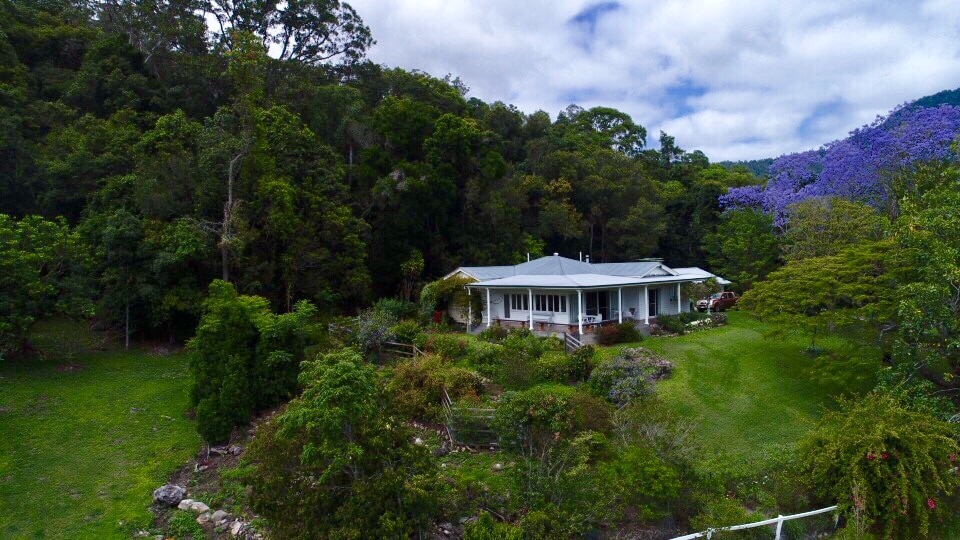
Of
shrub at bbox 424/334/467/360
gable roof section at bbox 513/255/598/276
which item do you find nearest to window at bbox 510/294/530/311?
gable roof section at bbox 513/255/598/276

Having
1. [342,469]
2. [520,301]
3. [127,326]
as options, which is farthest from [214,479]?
[520,301]

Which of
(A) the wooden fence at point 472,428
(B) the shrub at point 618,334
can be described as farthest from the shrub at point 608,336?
(A) the wooden fence at point 472,428

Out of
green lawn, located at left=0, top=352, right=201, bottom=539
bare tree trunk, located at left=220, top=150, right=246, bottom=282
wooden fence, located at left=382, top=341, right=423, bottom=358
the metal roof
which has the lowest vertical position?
green lawn, located at left=0, top=352, right=201, bottom=539

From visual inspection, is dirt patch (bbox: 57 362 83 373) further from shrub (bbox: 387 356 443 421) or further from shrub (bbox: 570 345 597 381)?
shrub (bbox: 570 345 597 381)

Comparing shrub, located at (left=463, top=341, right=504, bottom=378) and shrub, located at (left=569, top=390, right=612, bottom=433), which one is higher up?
shrub, located at (left=463, top=341, right=504, bottom=378)

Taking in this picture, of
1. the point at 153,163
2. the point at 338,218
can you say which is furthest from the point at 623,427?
the point at 153,163

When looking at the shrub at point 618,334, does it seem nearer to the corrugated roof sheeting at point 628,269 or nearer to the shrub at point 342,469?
the corrugated roof sheeting at point 628,269
